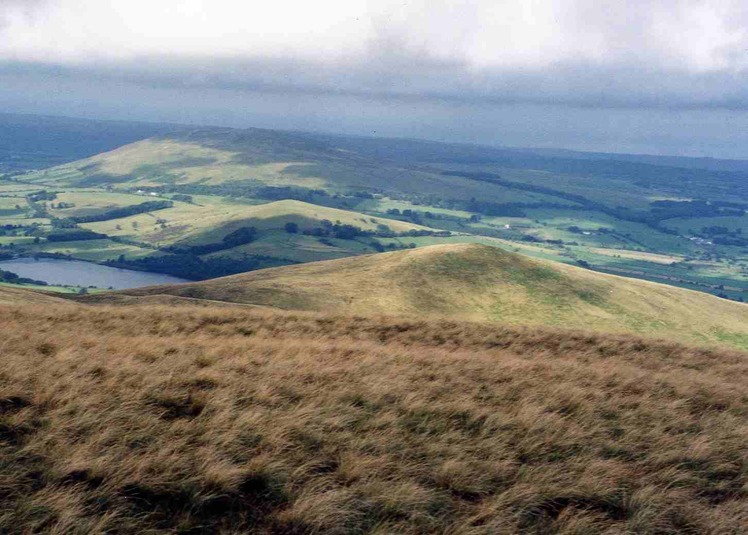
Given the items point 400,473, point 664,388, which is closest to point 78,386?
point 400,473

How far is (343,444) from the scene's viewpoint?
392 inches

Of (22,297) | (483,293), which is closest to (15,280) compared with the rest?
(22,297)

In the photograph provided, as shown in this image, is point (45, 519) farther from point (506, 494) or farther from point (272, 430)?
point (506, 494)

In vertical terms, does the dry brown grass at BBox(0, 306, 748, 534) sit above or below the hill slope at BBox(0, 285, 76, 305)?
above

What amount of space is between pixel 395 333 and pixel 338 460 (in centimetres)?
1493

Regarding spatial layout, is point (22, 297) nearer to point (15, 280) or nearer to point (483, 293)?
point (483, 293)

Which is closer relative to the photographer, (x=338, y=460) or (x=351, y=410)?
(x=338, y=460)

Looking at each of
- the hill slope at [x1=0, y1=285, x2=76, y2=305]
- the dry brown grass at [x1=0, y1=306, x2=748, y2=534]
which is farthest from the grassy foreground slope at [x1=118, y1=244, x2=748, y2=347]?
the dry brown grass at [x1=0, y1=306, x2=748, y2=534]

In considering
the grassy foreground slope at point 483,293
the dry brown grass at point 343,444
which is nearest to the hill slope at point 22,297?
the grassy foreground slope at point 483,293

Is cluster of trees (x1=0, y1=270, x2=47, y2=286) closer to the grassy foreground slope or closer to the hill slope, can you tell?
the grassy foreground slope

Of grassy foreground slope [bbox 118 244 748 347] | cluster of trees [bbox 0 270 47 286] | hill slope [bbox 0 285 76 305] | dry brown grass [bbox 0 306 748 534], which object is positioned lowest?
cluster of trees [bbox 0 270 47 286]

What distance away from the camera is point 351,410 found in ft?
36.9

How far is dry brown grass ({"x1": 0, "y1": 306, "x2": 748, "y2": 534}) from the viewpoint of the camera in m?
8.02

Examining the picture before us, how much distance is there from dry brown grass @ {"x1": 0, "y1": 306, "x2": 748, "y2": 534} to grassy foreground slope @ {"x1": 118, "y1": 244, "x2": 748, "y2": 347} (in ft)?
125
